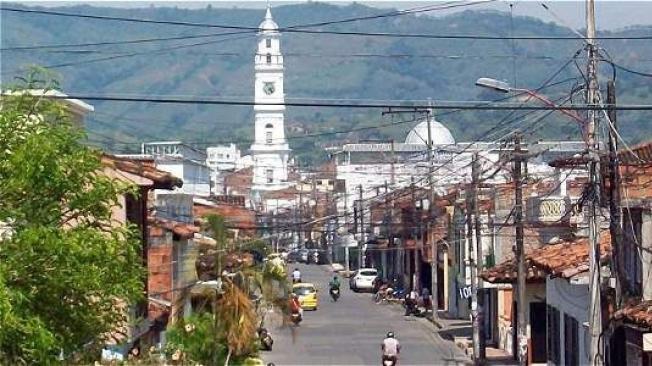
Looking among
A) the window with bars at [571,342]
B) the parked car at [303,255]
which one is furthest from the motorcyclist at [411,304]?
the parked car at [303,255]

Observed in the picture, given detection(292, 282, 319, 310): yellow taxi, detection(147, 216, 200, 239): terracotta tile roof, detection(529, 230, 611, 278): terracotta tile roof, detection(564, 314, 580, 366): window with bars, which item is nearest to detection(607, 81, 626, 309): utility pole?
detection(529, 230, 611, 278): terracotta tile roof

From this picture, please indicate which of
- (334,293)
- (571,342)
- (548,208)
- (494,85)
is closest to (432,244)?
(334,293)

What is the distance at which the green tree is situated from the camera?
16.2 metres

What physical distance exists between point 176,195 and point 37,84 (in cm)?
3706

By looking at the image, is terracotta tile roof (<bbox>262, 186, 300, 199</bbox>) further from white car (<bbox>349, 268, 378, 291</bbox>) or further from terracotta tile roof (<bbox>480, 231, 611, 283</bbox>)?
terracotta tile roof (<bbox>480, 231, 611, 283</bbox>)

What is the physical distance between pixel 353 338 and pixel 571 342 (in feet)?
73.8

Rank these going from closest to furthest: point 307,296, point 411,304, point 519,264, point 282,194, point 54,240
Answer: point 54,240 → point 519,264 → point 411,304 → point 307,296 → point 282,194

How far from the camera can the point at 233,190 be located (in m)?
195

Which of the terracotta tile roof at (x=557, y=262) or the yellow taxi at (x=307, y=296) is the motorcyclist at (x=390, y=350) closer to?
the terracotta tile roof at (x=557, y=262)

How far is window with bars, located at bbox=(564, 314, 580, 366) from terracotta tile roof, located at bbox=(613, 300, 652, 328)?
23.0 feet

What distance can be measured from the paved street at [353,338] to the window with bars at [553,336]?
5.97 meters

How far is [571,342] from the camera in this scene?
36.7 metres

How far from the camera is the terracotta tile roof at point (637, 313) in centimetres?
2628

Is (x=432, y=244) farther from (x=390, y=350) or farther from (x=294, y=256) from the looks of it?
(x=294, y=256)
